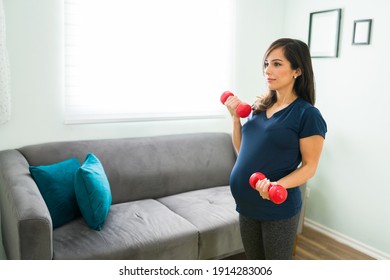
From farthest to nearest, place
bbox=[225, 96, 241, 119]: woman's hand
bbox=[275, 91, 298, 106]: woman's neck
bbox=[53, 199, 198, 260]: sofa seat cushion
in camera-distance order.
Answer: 1. bbox=[53, 199, 198, 260]: sofa seat cushion
2. bbox=[225, 96, 241, 119]: woman's hand
3. bbox=[275, 91, 298, 106]: woman's neck

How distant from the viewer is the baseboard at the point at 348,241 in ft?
8.87

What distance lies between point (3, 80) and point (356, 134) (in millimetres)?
2417

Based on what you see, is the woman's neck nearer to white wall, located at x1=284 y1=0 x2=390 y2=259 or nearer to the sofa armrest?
the sofa armrest

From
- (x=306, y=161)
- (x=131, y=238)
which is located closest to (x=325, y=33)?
(x=306, y=161)

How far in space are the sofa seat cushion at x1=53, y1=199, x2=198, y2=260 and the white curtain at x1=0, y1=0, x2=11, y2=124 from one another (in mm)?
758

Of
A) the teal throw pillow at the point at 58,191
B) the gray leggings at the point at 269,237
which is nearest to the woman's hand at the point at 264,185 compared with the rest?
the gray leggings at the point at 269,237

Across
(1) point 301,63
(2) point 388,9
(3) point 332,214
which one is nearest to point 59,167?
(1) point 301,63

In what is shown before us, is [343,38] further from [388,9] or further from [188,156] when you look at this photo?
[188,156]

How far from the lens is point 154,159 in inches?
106

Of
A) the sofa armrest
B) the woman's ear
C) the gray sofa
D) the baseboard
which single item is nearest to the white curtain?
the gray sofa

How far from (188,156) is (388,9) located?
1.73 m

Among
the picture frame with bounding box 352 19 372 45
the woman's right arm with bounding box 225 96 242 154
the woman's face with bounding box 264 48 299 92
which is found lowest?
the woman's right arm with bounding box 225 96 242 154

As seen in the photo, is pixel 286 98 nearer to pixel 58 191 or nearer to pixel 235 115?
pixel 235 115

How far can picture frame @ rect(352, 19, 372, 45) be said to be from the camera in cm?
268
